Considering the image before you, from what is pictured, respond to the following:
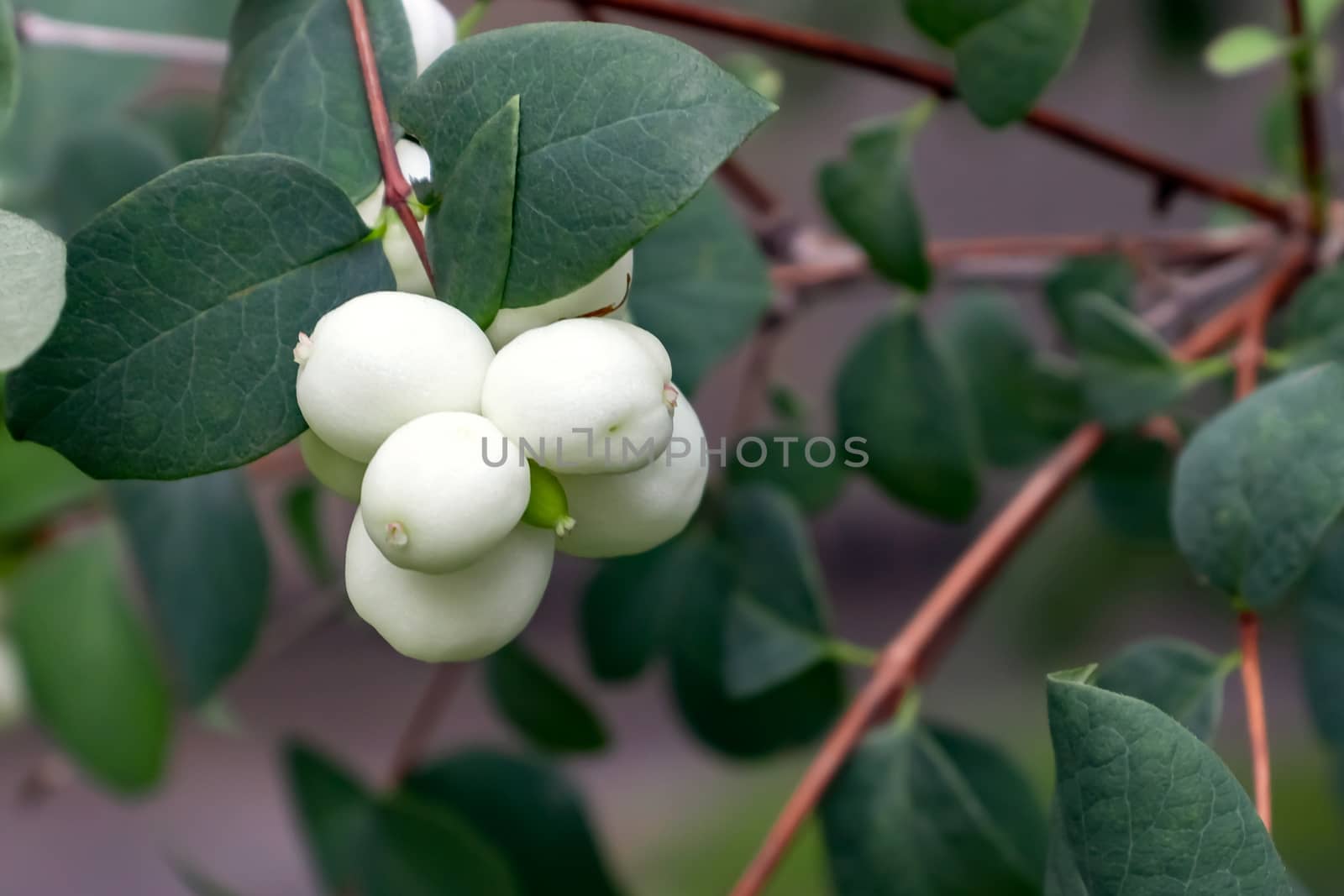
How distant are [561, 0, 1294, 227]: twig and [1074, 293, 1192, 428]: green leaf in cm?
7

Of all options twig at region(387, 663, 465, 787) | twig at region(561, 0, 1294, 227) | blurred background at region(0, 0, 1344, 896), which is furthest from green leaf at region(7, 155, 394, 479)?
blurred background at region(0, 0, 1344, 896)

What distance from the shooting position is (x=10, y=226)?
242mm

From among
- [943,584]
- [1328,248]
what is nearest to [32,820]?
[943,584]

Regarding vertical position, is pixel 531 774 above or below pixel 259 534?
below

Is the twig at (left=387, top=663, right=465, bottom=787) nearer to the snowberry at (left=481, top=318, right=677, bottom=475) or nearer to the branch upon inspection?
the branch

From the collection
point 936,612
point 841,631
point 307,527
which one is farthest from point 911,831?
point 841,631

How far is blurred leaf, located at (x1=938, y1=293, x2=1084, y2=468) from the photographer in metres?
0.69

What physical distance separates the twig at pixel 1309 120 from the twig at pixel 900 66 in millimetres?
27

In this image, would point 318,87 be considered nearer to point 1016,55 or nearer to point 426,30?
point 426,30

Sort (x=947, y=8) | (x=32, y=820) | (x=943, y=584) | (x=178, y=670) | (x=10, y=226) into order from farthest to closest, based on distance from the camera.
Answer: (x=32, y=820), (x=178, y=670), (x=943, y=584), (x=947, y=8), (x=10, y=226)

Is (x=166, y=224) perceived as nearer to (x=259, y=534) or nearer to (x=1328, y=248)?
(x=259, y=534)

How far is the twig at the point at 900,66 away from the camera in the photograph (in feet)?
1.29

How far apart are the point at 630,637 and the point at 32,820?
1785 mm

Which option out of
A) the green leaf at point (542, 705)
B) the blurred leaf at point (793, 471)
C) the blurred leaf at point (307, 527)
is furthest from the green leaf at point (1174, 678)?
the blurred leaf at point (307, 527)
